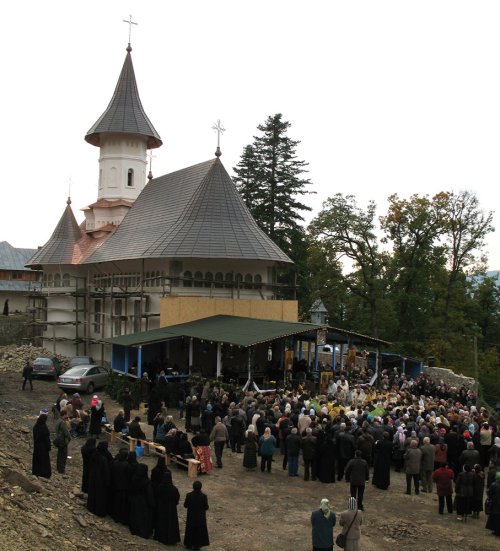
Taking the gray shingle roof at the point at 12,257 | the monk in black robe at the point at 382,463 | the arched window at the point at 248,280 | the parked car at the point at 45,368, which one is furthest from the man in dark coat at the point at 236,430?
the gray shingle roof at the point at 12,257

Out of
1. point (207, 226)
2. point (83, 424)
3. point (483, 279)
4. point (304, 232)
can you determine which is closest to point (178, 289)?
point (207, 226)

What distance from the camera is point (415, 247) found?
140ft

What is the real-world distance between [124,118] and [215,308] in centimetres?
1759

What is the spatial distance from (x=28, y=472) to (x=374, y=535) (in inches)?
266

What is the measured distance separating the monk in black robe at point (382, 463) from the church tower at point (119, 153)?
101 feet

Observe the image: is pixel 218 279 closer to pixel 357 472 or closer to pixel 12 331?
pixel 357 472

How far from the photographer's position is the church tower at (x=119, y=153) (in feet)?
139

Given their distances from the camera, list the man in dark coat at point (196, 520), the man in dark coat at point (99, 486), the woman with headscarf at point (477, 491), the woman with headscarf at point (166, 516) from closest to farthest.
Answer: the man in dark coat at point (196, 520), the woman with headscarf at point (166, 516), the man in dark coat at point (99, 486), the woman with headscarf at point (477, 491)

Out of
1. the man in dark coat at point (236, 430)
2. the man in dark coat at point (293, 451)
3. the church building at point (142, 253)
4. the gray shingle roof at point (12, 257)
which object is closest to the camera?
the man in dark coat at point (293, 451)

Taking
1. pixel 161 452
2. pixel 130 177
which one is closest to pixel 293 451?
pixel 161 452

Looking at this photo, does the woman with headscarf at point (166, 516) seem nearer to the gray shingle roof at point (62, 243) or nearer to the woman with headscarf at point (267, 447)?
the woman with headscarf at point (267, 447)

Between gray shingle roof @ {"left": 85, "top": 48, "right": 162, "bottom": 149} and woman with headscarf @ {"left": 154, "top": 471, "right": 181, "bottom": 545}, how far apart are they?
34.0m

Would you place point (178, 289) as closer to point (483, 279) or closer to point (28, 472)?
point (28, 472)

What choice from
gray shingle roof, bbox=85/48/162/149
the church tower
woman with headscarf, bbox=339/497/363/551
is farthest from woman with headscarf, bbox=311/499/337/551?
gray shingle roof, bbox=85/48/162/149
